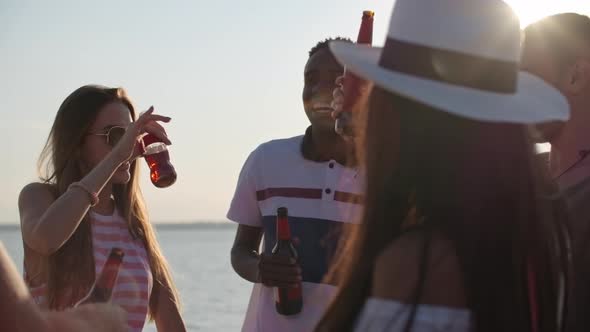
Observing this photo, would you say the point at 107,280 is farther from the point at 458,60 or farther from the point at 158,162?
the point at 458,60

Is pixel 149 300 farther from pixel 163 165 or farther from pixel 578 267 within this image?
pixel 578 267

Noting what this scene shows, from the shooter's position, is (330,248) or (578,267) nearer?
(578,267)

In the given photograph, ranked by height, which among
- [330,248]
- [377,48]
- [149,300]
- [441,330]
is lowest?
[149,300]

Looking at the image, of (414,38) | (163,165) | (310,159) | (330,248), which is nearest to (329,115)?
(310,159)

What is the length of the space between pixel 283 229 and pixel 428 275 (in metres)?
2.24

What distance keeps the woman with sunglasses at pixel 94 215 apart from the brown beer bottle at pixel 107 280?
0.03 meters

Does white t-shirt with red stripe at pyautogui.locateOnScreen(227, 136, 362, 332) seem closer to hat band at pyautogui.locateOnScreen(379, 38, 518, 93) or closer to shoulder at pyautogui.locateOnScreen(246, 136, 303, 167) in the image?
shoulder at pyautogui.locateOnScreen(246, 136, 303, 167)

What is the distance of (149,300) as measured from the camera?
4234 millimetres

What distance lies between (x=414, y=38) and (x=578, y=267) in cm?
103

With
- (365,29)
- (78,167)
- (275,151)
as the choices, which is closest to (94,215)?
(78,167)


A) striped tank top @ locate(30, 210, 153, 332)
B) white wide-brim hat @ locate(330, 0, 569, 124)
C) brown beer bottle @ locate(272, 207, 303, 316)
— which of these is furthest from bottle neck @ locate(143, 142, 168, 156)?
white wide-brim hat @ locate(330, 0, 569, 124)

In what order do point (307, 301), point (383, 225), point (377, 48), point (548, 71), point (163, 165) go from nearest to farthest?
point (383, 225) → point (377, 48) → point (548, 71) → point (307, 301) → point (163, 165)

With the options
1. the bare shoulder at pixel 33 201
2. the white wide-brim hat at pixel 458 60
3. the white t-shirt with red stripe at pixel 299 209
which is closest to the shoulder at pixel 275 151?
the white t-shirt with red stripe at pixel 299 209

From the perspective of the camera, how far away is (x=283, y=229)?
3963 mm
